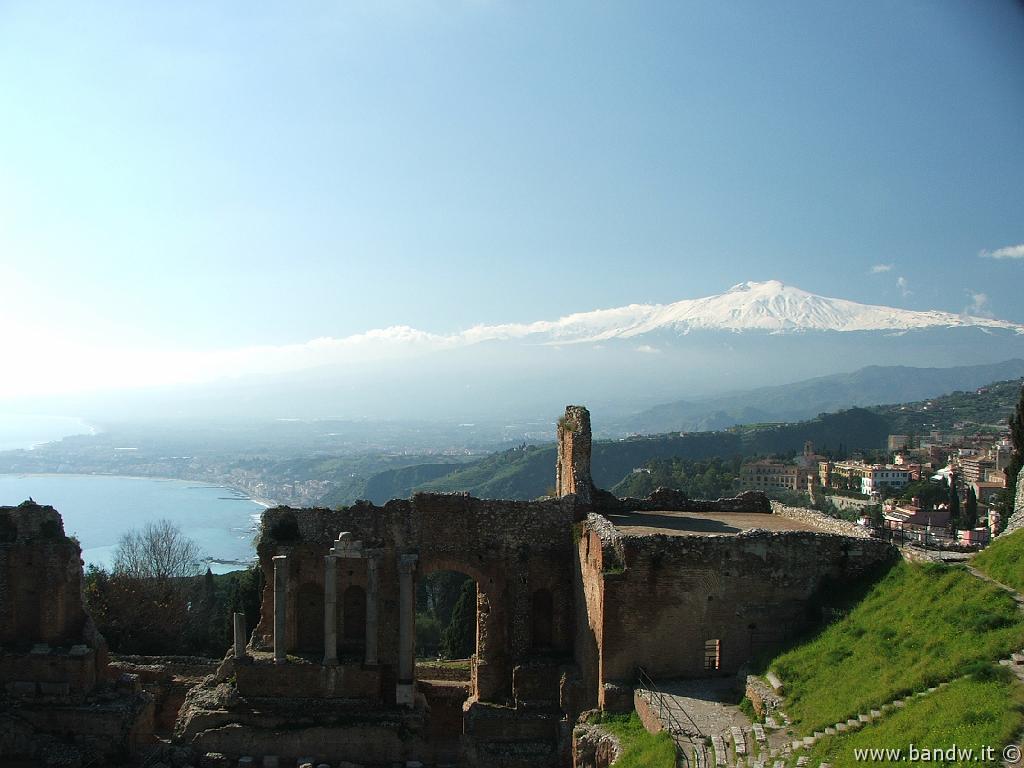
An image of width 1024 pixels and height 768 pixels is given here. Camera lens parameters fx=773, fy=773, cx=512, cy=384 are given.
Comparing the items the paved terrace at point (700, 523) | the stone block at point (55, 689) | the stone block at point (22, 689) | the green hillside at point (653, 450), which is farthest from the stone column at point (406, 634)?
the green hillside at point (653, 450)

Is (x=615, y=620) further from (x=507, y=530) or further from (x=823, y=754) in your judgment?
(x=823, y=754)

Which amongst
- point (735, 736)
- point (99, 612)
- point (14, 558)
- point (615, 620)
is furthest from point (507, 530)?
point (99, 612)

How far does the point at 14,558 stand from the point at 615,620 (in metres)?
16.2

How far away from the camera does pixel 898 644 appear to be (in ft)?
42.0

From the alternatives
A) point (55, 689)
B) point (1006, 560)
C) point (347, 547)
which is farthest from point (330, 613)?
point (1006, 560)

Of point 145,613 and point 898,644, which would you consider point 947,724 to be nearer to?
point 898,644

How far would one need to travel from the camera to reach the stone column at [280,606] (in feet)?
63.5

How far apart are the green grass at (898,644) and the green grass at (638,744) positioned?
215 centimetres

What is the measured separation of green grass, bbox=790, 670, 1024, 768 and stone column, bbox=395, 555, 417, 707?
35.0ft

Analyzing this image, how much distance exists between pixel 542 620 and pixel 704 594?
5.74 m

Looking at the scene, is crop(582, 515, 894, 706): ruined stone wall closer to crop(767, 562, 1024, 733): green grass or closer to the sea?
crop(767, 562, 1024, 733): green grass

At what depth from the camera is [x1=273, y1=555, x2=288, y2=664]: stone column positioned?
762 inches

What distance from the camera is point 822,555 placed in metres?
16.3

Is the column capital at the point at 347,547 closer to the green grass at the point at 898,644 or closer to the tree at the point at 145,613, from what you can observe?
the green grass at the point at 898,644
